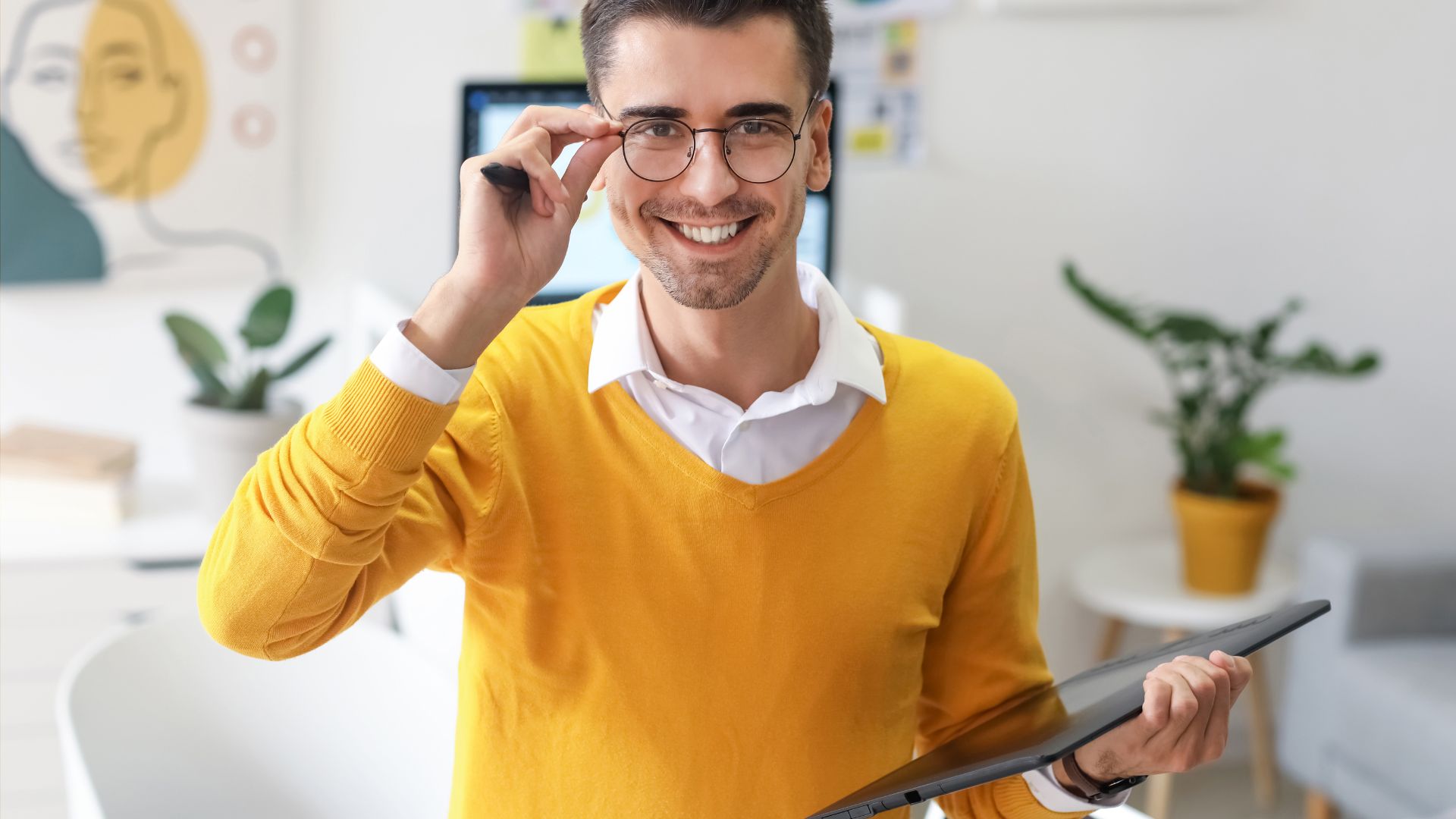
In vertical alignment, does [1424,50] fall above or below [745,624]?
above

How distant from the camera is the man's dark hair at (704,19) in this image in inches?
42.2

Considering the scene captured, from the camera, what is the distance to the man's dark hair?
3.52ft

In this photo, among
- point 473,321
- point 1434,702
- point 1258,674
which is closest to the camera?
point 473,321

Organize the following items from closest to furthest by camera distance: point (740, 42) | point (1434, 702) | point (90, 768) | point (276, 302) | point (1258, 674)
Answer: point (740, 42)
point (90, 768)
point (276, 302)
point (1434, 702)
point (1258, 674)

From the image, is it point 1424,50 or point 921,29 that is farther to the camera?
point 1424,50

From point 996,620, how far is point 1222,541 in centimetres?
169

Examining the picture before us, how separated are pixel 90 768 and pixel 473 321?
951 millimetres

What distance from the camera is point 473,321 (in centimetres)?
96

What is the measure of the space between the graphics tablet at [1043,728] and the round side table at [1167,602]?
5.19ft

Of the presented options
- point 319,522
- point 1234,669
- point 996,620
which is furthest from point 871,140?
point 319,522

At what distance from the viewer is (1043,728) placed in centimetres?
102

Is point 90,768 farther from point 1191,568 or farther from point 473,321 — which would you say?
point 1191,568

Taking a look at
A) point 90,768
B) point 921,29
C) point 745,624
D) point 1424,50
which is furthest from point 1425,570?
point 90,768

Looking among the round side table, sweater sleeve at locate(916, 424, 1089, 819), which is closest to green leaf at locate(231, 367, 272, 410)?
sweater sleeve at locate(916, 424, 1089, 819)
